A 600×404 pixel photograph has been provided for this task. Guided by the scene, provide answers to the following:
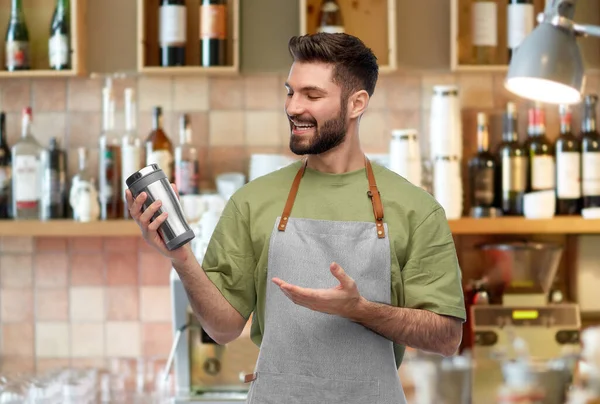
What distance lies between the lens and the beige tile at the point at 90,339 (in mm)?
3273

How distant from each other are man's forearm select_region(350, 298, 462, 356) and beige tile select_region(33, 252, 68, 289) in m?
2.01

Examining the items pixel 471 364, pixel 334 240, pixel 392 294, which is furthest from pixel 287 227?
pixel 471 364

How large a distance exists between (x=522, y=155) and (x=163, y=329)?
1342 mm

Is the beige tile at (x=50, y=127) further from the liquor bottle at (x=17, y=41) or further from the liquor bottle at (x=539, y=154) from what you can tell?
the liquor bottle at (x=539, y=154)

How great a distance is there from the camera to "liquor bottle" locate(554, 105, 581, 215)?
2.95 metres

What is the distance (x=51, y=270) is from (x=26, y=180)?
411 millimetres

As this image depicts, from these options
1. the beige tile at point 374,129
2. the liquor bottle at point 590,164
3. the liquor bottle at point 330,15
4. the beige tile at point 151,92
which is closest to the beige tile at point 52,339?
the beige tile at point 151,92

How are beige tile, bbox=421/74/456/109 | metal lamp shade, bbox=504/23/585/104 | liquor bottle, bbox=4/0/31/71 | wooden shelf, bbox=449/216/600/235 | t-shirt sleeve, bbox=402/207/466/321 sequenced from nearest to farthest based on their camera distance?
t-shirt sleeve, bbox=402/207/466/321 → metal lamp shade, bbox=504/23/585/104 → wooden shelf, bbox=449/216/600/235 → liquor bottle, bbox=4/0/31/71 → beige tile, bbox=421/74/456/109

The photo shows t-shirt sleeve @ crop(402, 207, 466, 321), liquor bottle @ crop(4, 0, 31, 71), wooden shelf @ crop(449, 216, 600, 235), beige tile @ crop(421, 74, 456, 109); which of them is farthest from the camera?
beige tile @ crop(421, 74, 456, 109)

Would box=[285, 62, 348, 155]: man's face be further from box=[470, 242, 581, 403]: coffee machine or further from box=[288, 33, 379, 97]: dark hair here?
box=[470, 242, 581, 403]: coffee machine

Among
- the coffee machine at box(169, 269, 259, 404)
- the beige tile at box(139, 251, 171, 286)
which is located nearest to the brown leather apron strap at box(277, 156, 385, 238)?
the coffee machine at box(169, 269, 259, 404)

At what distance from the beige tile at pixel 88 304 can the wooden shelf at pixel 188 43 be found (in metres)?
0.81

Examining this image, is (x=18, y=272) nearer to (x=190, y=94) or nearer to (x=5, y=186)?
(x=5, y=186)

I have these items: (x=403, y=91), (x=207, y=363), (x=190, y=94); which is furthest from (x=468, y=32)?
(x=207, y=363)
